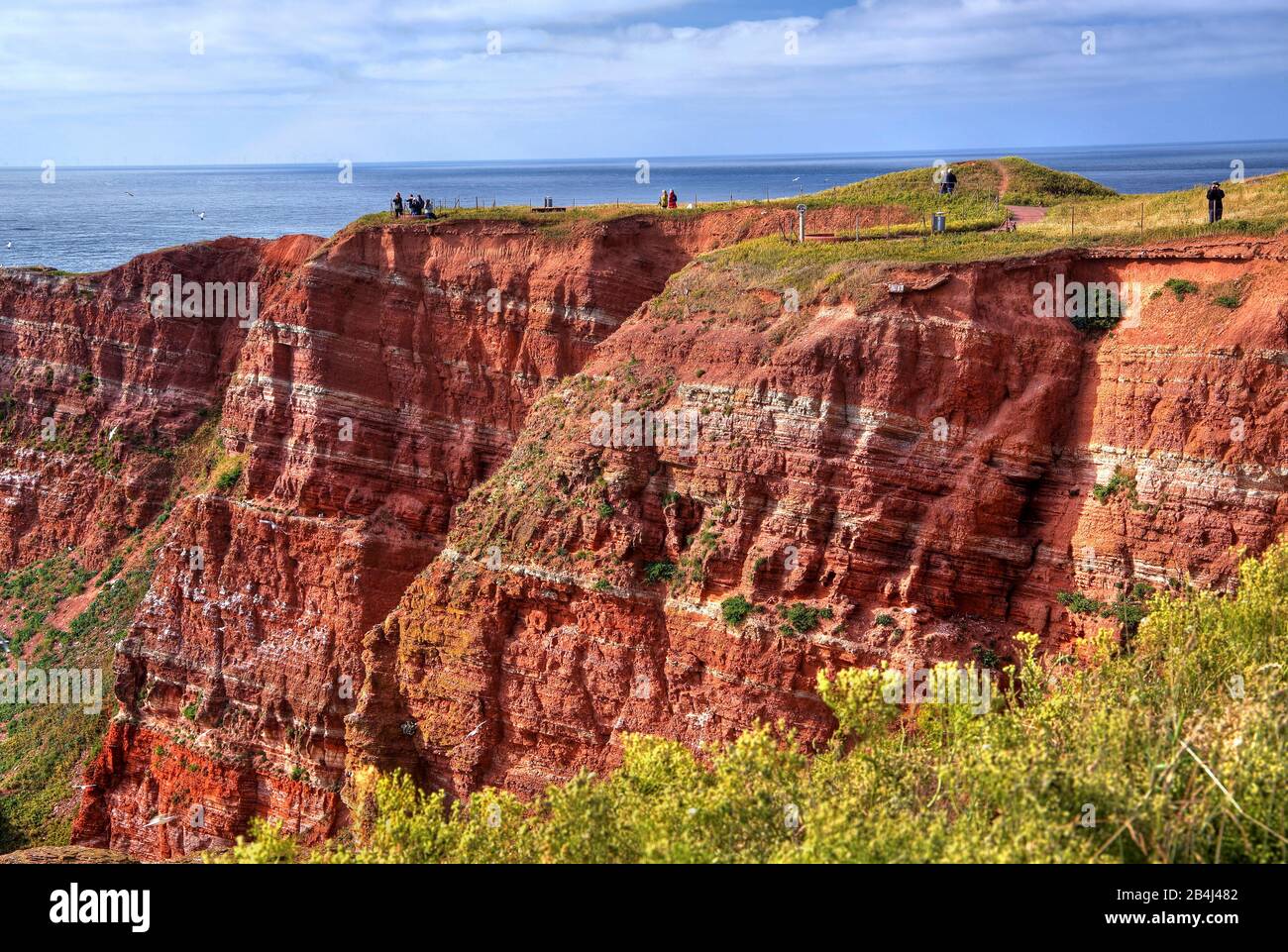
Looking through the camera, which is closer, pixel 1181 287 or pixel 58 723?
pixel 1181 287

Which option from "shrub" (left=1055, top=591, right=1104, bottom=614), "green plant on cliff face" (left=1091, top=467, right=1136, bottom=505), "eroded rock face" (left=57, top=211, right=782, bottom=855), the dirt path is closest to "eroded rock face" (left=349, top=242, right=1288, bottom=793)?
"green plant on cliff face" (left=1091, top=467, right=1136, bottom=505)

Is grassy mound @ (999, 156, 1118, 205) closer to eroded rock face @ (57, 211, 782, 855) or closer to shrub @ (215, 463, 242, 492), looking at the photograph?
eroded rock face @ (57, 211, 782, 855)

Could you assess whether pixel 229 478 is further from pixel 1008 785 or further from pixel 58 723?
pixel 1008 785

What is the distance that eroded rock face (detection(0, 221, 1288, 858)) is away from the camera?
37.8 m

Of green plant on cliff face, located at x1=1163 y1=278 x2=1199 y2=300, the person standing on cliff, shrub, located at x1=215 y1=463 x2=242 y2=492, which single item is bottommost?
shrub, located at x1=215 y1=463 x2=242 y2=492

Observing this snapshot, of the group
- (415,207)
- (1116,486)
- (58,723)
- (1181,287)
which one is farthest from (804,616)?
(58,723)

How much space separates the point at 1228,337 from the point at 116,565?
185 feet

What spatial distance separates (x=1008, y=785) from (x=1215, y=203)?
90.3ft

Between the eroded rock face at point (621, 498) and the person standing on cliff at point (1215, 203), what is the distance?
14.4 feet

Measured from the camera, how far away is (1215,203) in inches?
1689

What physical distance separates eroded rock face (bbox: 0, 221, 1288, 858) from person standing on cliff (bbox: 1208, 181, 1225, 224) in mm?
4396

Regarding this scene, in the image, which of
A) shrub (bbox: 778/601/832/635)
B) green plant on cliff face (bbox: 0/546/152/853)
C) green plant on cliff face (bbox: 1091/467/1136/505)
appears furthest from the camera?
green plant on cliff face (bbox: 0/546/152/853)

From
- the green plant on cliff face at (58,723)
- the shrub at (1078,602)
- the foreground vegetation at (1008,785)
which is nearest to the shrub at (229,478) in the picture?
the green plant on cliff face at (58,723)

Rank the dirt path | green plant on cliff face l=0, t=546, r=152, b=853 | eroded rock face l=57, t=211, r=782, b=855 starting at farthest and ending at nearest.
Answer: green plant on cliff face l=0, t=546, r=152, b=853 → eroded rock face l=57, t=211, r=782, b=855 → the dirt path
